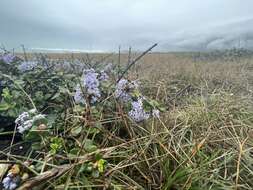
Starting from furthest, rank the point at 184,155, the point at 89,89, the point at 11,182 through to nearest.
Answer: the point at 89,89, the point at 184,155, the point at 11,182

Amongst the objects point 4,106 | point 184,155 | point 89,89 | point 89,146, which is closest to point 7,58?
point 4,106

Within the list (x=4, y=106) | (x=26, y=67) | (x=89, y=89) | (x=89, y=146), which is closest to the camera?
(x=89, y=146)

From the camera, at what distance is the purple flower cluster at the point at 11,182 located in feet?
4.80

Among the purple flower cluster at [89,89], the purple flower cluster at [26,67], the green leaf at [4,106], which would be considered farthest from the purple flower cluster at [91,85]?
the purple flower cluster at [26,67]

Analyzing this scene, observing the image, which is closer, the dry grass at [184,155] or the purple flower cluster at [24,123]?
the dry grass at [184,155]

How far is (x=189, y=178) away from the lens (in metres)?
1.57

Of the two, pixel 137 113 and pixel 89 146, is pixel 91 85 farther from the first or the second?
pixel 89 146

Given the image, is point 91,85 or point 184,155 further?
point 91,85

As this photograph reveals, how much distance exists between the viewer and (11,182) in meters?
1.47

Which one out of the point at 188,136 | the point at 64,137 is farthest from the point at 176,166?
the point at 64,137

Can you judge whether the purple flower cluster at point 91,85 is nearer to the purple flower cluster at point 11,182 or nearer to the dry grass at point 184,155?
the dry grass at point 184,155

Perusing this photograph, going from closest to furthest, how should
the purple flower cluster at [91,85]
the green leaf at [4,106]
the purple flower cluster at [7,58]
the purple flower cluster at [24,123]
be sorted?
the purple flower cluster at [24,123] → the purple flower cluster at [91,85] → the green leaf at [4,106] → the purple flower cluster at [7,58]

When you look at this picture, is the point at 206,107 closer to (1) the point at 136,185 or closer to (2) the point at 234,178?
(2) the point at 234,178

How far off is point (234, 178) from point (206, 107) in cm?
69
